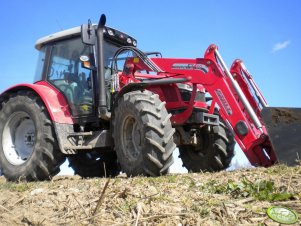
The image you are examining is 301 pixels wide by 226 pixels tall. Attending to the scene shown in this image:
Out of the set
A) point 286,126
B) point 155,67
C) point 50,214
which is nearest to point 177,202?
point 50,214

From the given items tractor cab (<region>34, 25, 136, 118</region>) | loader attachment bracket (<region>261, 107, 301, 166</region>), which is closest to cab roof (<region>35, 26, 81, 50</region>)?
tractor cab (<region>34, 25, 136, 118</region>)

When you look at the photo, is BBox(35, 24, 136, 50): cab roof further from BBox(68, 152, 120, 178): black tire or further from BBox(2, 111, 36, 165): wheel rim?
BBox(68, 152, 120, 178): black tire

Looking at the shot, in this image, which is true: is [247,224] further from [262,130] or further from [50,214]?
[262,130]

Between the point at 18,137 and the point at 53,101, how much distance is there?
3.46 ft

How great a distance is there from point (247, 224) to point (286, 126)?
229 cm

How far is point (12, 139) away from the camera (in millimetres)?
7016

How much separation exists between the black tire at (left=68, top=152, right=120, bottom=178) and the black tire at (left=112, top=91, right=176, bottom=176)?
1.87m

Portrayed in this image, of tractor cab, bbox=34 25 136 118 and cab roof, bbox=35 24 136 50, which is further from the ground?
cab roof, bbox=35 24 136 50

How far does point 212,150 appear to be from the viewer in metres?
6.29

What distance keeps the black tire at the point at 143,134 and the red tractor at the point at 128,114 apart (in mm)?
13

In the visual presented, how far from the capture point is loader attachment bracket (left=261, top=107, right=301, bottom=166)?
4.56 meters

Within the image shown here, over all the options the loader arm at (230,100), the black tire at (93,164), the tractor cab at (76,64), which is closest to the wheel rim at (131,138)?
the tractor cab at (76,64)

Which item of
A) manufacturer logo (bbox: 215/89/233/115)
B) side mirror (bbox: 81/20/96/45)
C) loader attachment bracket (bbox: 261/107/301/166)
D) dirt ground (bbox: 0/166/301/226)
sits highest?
side mirror (bbox: 81/20/96/45)
